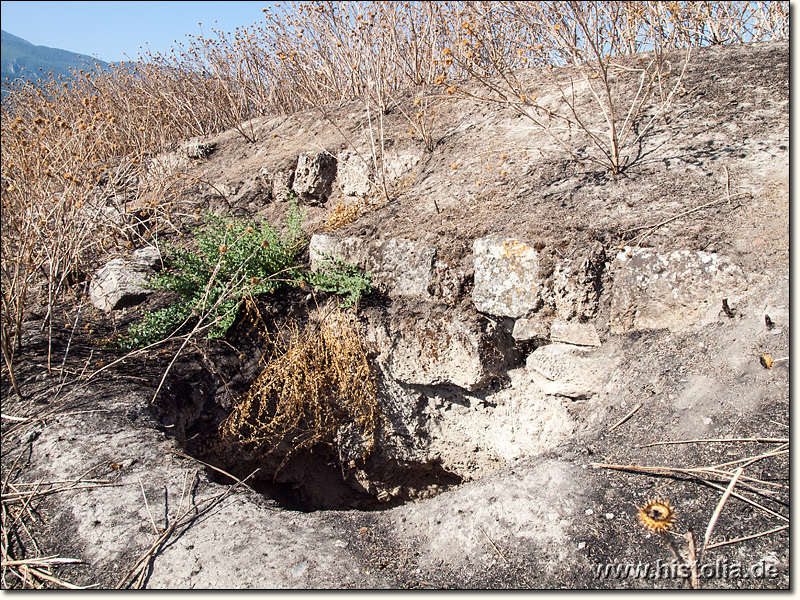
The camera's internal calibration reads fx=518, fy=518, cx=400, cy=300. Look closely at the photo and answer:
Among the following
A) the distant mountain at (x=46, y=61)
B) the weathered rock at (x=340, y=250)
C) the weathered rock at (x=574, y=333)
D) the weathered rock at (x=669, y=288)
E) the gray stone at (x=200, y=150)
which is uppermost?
the distant mountain at (x=46, y=61)

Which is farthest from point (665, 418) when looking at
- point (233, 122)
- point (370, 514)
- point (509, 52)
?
point (233, 122)

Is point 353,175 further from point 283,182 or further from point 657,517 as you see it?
point 657,517

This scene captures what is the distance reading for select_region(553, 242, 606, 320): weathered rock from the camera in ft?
8.86

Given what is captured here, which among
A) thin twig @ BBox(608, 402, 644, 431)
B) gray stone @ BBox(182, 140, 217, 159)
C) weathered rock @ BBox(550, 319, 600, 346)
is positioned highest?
gray stone @ BBox(182, 140, 217, 159)

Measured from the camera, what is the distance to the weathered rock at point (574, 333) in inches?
107

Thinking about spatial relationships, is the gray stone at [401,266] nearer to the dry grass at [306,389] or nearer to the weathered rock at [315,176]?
the dry grass at [306,389]

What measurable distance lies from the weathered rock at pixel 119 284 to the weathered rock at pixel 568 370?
274 centimetres

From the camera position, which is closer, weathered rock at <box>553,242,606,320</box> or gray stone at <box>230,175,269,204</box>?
weathered rock at <box>553,242,606,320</box>

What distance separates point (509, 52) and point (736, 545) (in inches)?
182

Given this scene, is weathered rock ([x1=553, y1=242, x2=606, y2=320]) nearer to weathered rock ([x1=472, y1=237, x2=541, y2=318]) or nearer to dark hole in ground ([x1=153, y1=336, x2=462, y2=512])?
weathered rock ([x1=472, y1=237, x2=541, y2=318])

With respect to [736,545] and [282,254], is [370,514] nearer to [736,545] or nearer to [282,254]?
[736,545]

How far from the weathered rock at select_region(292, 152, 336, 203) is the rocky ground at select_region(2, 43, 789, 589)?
0.30 metres

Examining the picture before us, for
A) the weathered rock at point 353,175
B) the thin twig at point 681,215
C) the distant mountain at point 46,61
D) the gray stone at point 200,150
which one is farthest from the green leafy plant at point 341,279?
the distant mountain at point 46,61

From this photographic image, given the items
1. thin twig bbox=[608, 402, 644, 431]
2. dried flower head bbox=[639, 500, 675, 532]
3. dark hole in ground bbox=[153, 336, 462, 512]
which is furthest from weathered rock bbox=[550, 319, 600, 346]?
dried flower head bbox=[639, 500, 675, 532]
